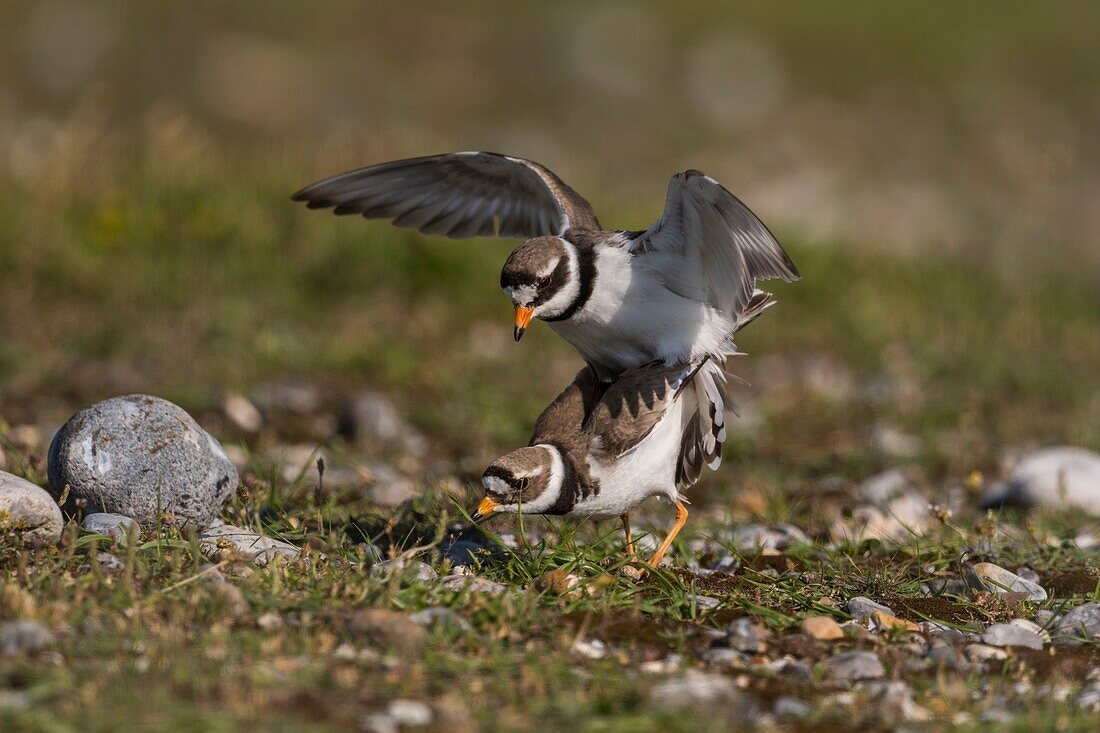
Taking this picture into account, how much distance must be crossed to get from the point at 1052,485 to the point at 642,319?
2590 mm

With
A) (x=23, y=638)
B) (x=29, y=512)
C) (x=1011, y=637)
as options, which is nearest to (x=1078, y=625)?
(x=1011, y=637)

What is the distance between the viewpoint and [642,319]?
17.9ft

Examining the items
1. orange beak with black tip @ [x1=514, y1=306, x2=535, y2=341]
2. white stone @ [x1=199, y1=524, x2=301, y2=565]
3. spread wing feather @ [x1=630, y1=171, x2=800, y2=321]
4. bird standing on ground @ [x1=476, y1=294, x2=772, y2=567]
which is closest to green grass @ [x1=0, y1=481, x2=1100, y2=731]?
white stone @ [x1=199, y1=524, x2=301, y2=565]

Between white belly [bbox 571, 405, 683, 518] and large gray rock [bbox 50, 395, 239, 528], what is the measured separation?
4.68ft

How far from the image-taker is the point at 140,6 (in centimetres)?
2488

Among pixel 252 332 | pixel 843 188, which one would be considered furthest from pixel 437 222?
pixel 843 188

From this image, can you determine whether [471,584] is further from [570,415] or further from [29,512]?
[29,512]

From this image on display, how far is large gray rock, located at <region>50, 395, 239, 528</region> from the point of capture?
4.88m

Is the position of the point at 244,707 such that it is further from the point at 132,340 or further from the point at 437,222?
the point at 132,340

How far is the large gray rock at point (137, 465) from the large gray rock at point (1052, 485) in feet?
13.1

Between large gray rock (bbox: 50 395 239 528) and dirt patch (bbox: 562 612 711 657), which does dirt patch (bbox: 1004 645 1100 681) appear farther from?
large gray rock (bbox: 50 395 239 528)

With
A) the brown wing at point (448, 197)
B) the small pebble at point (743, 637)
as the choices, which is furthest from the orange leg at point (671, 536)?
the brown wing at point (448, 197)

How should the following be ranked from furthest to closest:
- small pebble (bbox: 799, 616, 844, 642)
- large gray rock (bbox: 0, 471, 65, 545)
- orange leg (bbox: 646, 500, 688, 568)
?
orange leg (bbox: 646, 500, 688, 568)
large gray rock (bbox: 0, 471, 65, 545)
small pebble (bbox: 799, 616, 844, 642)

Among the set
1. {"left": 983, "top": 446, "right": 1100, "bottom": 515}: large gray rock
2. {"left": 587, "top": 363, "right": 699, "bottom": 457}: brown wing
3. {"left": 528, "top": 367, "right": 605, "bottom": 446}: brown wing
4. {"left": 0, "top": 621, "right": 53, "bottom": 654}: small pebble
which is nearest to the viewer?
{"left": 0, "top": 621, "right": 53, "bottom": 654}: small pebble
